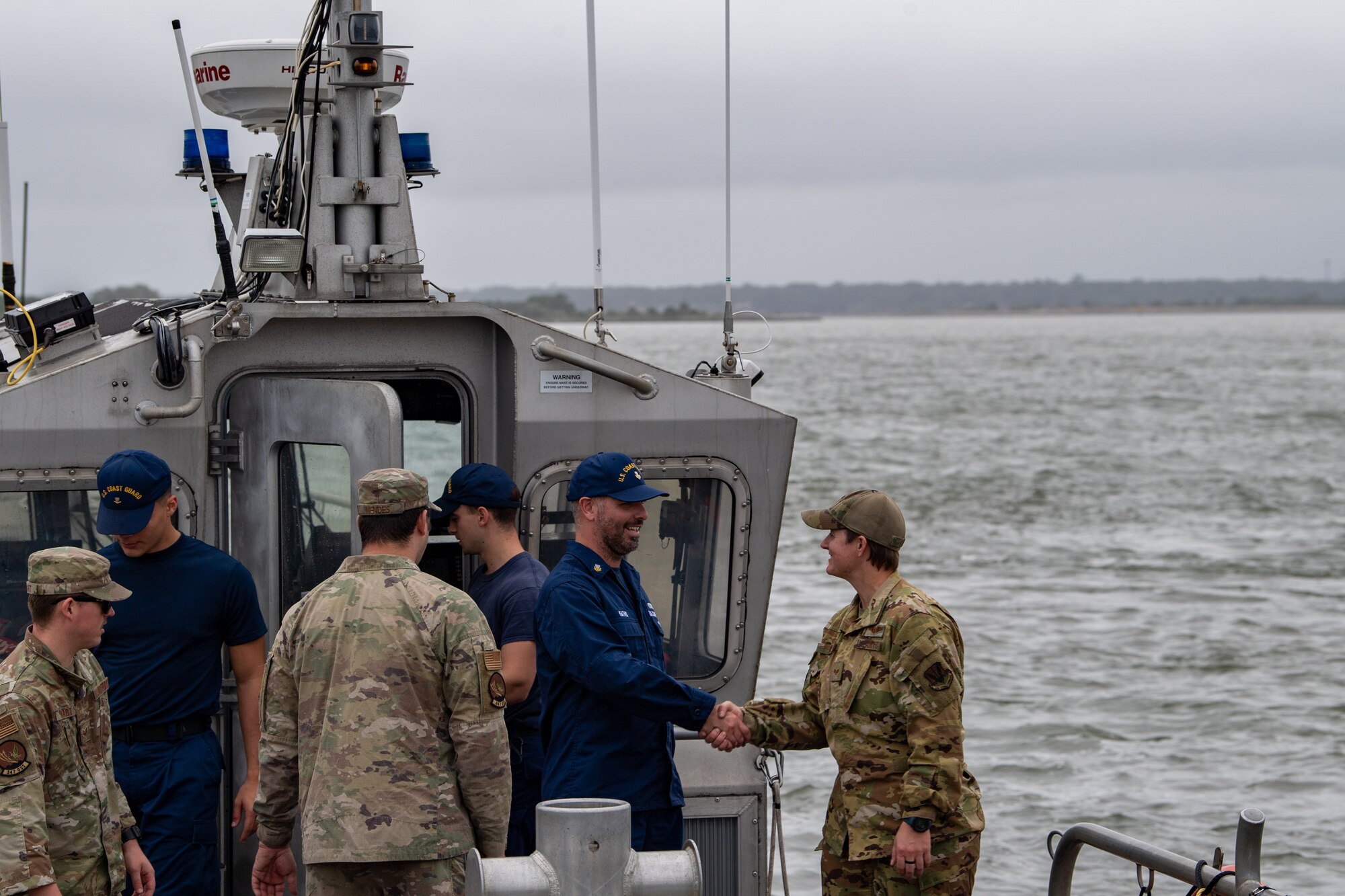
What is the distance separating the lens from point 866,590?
14.9ft

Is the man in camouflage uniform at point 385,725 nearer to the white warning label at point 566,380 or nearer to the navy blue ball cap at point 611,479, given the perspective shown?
the navy blue ball cap at point 611,479

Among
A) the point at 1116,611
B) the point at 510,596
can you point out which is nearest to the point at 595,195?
the point at 510,596

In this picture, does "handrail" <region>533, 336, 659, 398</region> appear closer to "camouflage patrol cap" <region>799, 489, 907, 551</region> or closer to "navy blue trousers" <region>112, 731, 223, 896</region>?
"camouflage patrol cap" <region>799, 489, 907, 551</region>

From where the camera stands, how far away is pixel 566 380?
205 inches

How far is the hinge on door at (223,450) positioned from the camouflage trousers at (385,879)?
1.56 metres

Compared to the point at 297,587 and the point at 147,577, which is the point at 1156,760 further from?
the point at 147,577

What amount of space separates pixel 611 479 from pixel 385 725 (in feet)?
3.01

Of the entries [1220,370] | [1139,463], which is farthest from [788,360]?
[1139,463]

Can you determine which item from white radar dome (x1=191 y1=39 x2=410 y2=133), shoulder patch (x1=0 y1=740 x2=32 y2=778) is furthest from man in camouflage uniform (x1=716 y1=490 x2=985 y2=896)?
white radar dome (x1=191 y1=39 x2=410 y2=133)

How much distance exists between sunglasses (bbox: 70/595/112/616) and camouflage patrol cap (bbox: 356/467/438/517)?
58 centimetres

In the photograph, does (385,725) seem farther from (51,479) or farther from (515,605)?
(51,479)

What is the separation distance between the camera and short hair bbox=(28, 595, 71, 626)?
12.1ft

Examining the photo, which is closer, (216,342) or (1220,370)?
(216,342)

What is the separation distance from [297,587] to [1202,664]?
13.9 metres
